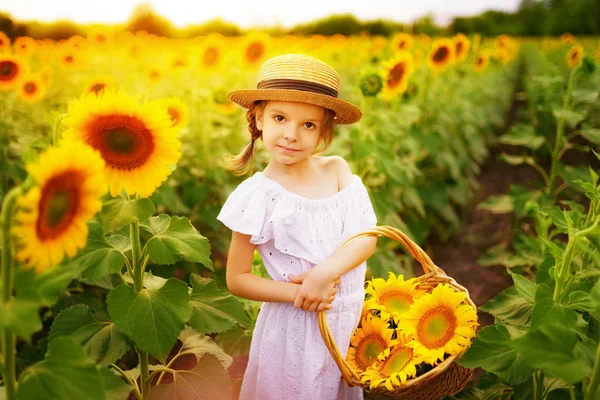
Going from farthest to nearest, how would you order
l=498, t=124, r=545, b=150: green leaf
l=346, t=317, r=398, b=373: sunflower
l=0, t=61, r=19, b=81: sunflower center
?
l=498, t=124, r=545, b=150: green leaf, l=0, t=61, r=19, b=81: sunflower center, l=346, t=317, r=398, b=373: sunflower

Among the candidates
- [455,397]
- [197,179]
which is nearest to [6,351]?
[455,397]

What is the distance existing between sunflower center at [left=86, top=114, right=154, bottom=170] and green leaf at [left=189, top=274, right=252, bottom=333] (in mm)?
440

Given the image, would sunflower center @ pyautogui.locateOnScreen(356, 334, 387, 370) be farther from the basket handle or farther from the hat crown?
the hat crown

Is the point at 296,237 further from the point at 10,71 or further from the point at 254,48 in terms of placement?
the point at 254,48

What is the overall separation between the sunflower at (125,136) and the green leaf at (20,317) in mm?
344

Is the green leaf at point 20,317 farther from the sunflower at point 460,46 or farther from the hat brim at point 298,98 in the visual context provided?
the sunflower at point 460,46

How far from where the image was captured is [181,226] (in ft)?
4.90

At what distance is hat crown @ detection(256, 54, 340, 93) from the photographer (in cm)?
161

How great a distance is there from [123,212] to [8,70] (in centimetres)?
204

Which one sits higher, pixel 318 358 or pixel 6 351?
pixel 6 351

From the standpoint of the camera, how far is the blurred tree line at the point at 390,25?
23.6ft

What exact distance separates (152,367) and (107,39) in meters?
5.18

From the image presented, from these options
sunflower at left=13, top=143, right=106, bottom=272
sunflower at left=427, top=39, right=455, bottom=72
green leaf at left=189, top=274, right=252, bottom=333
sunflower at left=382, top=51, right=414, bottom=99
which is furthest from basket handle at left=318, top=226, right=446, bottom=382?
sunflower at left=427, top=39, right=455, bottom=72

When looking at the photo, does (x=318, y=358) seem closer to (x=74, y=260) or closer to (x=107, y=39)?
(x=74, y=260)
